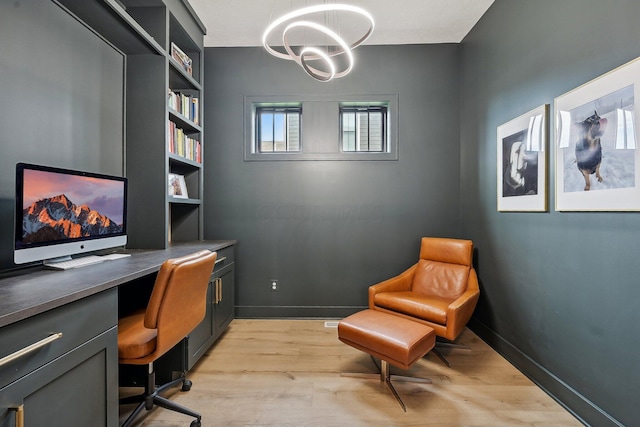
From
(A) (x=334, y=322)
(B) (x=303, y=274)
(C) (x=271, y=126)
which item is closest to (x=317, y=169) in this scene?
(C) (x=271, y=126)

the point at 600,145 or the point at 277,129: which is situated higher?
the point at 277,129

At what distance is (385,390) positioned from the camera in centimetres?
188

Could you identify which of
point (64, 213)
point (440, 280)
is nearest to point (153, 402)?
point (64, 213)

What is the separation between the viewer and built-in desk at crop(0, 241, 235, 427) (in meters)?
0.84

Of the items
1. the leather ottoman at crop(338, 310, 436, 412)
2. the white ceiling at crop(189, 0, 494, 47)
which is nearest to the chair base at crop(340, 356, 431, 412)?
the leather ottoman at crop(338, 310, 436, 412)

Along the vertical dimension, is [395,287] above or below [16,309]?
below

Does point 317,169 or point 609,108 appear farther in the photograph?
point 317,169

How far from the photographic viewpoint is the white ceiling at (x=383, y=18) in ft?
8.15

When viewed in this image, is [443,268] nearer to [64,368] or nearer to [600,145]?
[600,145]

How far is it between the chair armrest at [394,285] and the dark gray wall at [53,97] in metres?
2.44

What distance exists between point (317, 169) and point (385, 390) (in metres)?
2.21

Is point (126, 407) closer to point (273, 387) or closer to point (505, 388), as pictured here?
point (273, 387)

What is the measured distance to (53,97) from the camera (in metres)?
1.67

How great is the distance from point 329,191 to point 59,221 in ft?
7.52
